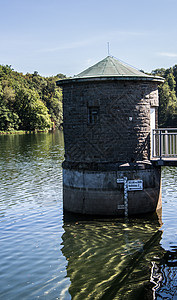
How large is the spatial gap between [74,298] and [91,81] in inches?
327

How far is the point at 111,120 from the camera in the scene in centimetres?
1520

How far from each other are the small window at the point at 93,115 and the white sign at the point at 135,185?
263 cm

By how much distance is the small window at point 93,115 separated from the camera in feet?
50.6

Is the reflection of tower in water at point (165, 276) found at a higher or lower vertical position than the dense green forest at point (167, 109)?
lower

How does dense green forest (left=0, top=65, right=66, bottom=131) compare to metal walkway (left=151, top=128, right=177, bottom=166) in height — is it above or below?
above

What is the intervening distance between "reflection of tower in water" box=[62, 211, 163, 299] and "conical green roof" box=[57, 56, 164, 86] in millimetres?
5220

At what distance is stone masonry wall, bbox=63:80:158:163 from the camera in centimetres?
1517

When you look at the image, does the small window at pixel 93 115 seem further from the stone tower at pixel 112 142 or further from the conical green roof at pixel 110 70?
the conical green roof at pixel 110 70

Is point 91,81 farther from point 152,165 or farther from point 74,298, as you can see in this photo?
point 74,298

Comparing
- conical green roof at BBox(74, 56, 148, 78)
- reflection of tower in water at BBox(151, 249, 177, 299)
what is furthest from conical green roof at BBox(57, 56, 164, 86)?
reflection of tower in water at BBox(151, 249, 177, 299)

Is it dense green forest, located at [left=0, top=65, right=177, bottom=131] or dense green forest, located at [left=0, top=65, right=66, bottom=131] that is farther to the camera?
dense green forest, located at [left=0, top=65, right=66, bottom=131]

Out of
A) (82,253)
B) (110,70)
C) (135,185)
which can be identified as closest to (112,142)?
(135,185)

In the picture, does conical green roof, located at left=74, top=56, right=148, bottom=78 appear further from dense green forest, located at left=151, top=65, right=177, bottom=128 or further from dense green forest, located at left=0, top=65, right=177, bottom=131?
dense green forest, located at left=0, top=65, right=177, bottom=131

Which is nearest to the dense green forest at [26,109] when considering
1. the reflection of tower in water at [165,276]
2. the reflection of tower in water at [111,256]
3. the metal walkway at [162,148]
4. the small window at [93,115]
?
the metal walkway at [162,148]
